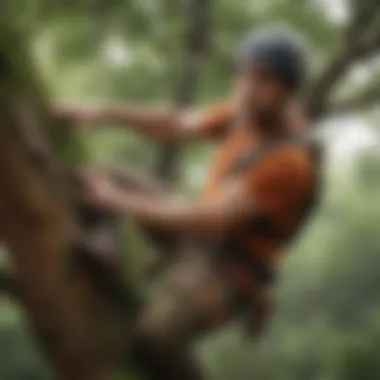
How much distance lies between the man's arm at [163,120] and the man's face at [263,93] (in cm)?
4

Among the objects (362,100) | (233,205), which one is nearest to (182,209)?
(233,205)

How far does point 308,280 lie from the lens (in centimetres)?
A: 95

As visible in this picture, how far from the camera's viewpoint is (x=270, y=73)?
71 centimetres

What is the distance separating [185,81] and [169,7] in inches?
2.9

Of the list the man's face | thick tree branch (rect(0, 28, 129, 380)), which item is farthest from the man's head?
thick tree branch (rect(0, 28, 129, 380))

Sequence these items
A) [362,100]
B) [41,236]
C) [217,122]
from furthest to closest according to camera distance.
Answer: [362,100]
[217,122]
[41,236]

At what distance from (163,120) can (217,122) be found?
0.15ft

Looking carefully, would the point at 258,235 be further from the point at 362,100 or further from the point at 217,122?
the point at 362,100

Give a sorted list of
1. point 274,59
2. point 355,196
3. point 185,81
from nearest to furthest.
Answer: point 274,59 < point 185,81 < point 355,196

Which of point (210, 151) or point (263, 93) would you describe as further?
point (210, 151)

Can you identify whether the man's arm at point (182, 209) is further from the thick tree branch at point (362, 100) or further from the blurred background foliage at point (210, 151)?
the thick tree branch at point (362, 100)

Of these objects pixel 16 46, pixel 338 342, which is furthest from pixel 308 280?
pixel 16 46

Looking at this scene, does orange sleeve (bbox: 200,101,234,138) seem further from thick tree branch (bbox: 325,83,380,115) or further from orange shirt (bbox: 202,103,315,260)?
thick tree branch (bbox: 325,83,380,115)

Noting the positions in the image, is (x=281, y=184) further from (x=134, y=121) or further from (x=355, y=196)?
(x=355, y=196)
